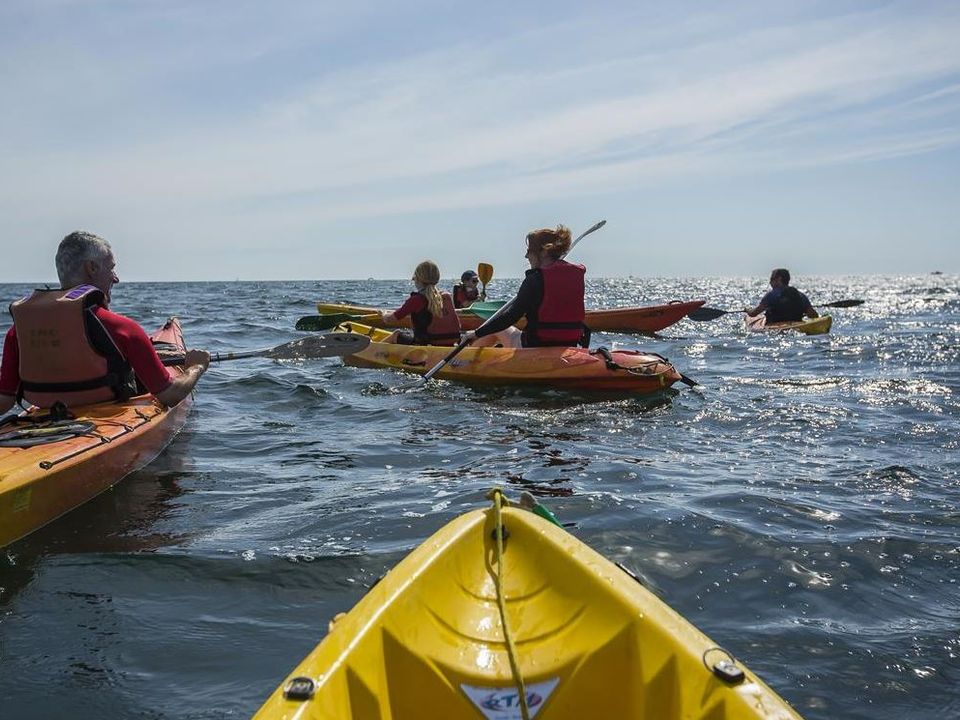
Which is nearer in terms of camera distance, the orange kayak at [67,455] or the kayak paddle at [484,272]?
Answer: the orange kayak at [67,455]

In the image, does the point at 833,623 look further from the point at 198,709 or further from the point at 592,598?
the point at 198,709

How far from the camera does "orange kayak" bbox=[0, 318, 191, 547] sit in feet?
13.8

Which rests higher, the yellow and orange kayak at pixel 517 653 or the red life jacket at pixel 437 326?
the red life jacket at pixel 437 326

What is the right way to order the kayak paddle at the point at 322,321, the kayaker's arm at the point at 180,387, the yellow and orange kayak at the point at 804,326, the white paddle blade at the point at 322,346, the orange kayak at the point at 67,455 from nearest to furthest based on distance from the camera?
the orange kayak at the point at 67,455
the kayaker's arm at the point at 180,387
the white paddle blade at the point at 322,346
the kayak paddle at the point at 322,321
the yellow and orange kayak at the point at 804,326

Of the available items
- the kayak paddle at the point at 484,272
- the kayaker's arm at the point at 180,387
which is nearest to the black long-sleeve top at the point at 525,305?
the kayaker's arm at the point at 180,387

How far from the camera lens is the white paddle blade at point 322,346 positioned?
8289mm

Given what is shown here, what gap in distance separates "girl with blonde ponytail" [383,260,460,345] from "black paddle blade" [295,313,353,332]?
11.3ft

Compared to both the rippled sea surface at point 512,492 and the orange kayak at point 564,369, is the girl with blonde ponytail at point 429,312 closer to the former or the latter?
the orange kayak at point 564,369

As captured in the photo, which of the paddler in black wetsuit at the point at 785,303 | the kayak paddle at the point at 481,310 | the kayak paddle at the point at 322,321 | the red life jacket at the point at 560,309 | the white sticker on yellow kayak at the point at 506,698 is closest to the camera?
the white sticker on yellow kayak at the point at 506,698

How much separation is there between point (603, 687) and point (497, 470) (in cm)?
354

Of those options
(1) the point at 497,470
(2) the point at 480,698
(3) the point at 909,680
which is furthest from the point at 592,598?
(1) the point at 497,470

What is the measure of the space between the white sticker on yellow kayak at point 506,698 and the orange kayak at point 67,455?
9.51ft

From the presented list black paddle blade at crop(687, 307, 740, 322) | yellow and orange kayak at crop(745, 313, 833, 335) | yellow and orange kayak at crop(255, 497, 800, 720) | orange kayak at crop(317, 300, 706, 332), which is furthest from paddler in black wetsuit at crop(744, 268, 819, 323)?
yellow and orange kayak at crop(255, 497, 800, 720)

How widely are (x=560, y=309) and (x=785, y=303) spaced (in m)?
8.44
